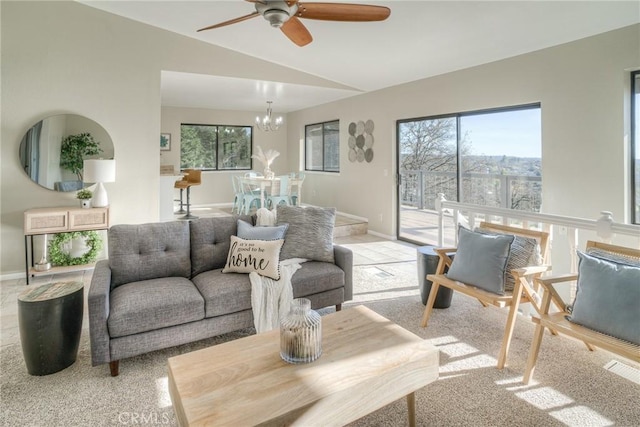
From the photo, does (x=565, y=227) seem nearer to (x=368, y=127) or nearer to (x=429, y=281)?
(x=429, y=281)

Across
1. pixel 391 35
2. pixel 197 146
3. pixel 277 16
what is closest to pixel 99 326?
pixel 277 16

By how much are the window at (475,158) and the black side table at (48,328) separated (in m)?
4.64

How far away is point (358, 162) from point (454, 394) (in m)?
5.35

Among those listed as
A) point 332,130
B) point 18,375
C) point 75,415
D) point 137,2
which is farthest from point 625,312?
point 332,130

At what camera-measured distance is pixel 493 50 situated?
13.8 feet

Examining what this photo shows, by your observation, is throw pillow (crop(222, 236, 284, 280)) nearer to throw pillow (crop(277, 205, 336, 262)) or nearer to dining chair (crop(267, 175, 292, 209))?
throw pillow (crop(277, 205, 336, 262))

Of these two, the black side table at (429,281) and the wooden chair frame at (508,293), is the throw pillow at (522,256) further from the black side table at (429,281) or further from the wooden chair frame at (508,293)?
the black side table at (429,281)

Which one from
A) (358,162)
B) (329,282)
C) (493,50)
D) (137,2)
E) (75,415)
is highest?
(137,2)

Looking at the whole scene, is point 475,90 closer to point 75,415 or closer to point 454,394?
point 454,394

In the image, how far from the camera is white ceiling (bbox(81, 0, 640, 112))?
131 inches

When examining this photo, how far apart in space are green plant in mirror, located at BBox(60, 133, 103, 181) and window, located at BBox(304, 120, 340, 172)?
188 inches

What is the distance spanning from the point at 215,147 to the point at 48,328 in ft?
24.5

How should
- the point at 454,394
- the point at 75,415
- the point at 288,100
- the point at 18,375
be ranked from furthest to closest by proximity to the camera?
the point at 288,100 → the point at 18,375 → the point at 454,394 → the point at 75,415

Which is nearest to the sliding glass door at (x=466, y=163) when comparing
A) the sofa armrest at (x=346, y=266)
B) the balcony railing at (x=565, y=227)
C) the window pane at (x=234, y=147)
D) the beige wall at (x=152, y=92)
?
the beige wall at (x=152, y=92)
